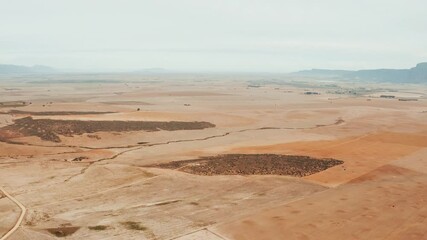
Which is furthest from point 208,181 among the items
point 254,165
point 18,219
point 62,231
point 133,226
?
point 18,219

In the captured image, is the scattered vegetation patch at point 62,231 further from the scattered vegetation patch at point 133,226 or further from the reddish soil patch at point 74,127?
the reddish soil patch at point 74,127

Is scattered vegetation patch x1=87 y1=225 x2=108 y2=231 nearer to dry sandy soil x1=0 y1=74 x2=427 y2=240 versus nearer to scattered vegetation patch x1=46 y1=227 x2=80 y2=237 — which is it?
dry sandy soil x1=0 y1=74 x2=427 y2=240

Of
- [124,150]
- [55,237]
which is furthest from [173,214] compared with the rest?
[124,150]

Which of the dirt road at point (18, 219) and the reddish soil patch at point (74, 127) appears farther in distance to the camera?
the reddish soil patch at point (74, 127)

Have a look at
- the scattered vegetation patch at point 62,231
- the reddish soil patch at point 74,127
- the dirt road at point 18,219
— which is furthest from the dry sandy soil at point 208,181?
the dirt road at point 18,219

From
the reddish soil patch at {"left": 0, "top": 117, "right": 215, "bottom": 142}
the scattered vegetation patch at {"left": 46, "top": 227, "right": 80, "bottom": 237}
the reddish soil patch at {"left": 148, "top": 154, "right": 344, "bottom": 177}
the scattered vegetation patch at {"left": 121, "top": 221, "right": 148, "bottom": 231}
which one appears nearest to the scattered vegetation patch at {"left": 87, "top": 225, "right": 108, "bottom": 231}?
the scattered vegetation patch at {"left": 46, "top": 227, "right": 80, "bottom": 237}
